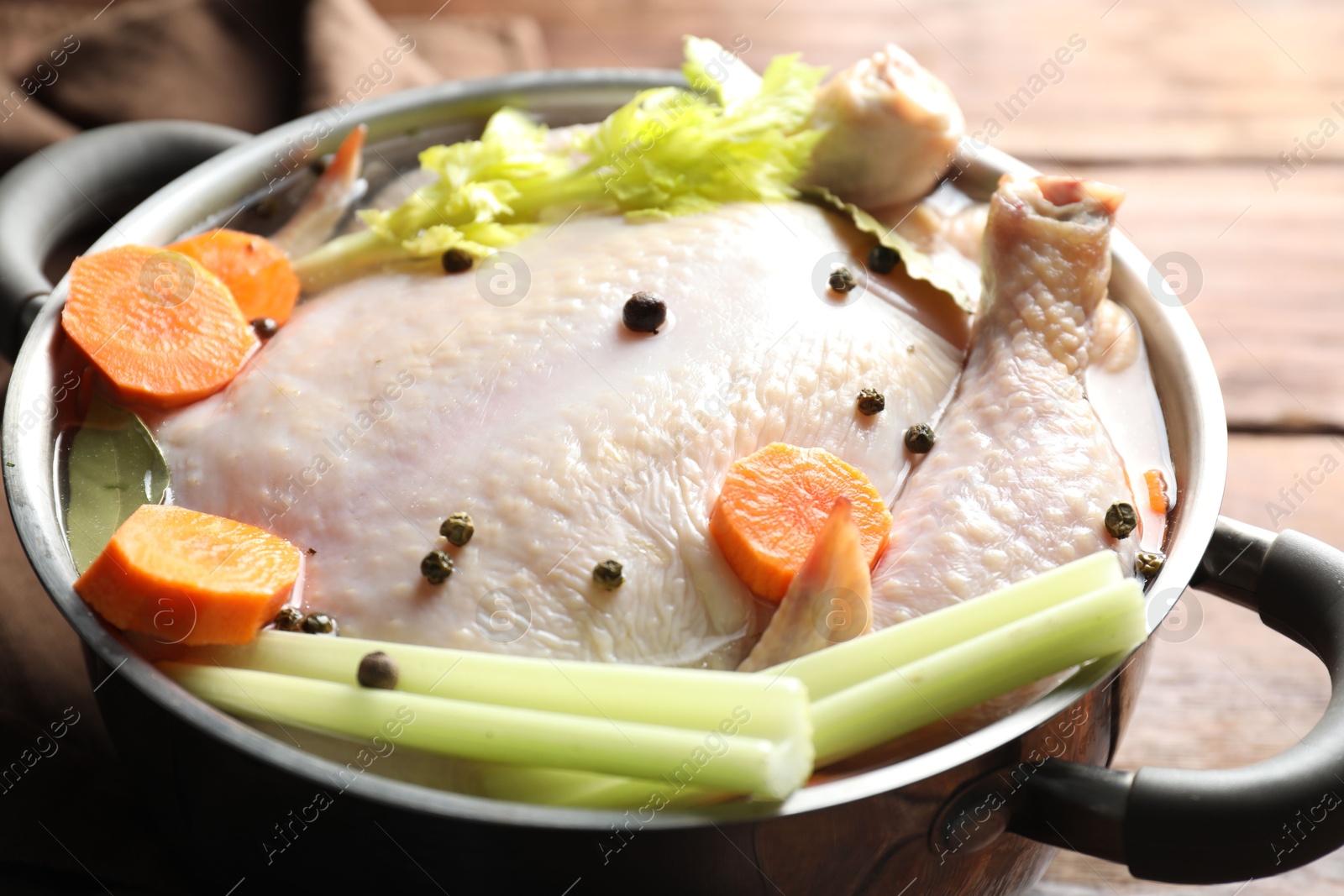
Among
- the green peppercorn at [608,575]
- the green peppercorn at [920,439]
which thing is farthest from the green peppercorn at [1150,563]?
the green peppercorn at [608,575]

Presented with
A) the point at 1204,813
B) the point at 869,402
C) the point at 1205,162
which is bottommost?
the point at 1205,162

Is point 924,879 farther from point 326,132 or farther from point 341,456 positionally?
point 326,132

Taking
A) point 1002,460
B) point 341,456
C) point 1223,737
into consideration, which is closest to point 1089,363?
point 1002,460

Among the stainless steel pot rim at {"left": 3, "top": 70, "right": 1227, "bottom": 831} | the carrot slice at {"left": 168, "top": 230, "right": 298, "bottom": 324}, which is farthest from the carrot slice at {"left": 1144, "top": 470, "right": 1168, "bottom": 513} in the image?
the carrot slice at {"left": 168, "top": 230, "right": 298, "bottom": 324}

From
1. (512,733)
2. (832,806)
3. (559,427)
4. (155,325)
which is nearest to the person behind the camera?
(832,806)

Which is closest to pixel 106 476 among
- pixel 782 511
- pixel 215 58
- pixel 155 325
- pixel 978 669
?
pixel 155 325

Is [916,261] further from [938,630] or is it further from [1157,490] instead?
[938,630]
